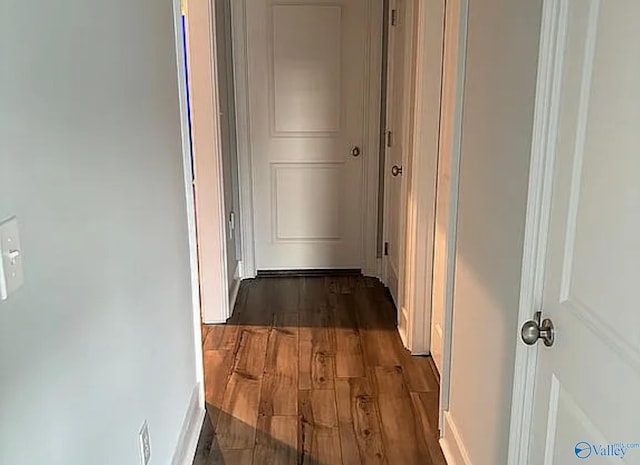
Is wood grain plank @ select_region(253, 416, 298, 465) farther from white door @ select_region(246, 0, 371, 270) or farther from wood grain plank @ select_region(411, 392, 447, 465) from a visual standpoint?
white door @ select_region(246, 0, 371, 270)

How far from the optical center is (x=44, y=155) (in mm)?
1127

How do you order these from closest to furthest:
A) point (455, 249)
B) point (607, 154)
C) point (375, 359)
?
point (607, 154), point (455, 249), point (375, 359)

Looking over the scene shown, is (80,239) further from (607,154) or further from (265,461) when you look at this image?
(265,461)

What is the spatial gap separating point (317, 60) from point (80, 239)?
10.0ft

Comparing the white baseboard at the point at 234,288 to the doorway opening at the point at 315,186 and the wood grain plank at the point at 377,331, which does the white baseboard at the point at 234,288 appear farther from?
the wood grain plank at the point at 377,331

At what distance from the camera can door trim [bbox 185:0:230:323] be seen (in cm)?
322

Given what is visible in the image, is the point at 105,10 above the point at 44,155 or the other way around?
above

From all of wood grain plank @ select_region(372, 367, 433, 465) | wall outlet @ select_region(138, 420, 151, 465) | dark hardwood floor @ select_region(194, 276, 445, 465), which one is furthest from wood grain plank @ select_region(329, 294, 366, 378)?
wall outlet @ select_region(138, 420, 151, 465)

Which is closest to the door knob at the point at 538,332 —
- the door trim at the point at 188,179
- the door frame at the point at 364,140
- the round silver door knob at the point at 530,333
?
the round silver door knob at the point at 530,333

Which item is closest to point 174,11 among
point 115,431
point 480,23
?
point 480,23

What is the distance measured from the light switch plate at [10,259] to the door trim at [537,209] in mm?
1088

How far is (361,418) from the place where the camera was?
2678 mm

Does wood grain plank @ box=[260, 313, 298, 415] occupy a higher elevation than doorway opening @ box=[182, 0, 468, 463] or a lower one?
lower

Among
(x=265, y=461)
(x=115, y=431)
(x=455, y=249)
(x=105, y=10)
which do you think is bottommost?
(x=265, y=461)
